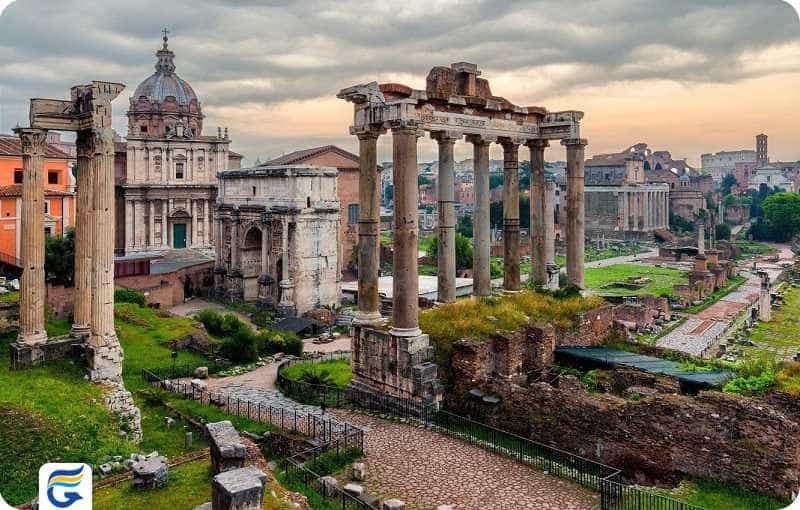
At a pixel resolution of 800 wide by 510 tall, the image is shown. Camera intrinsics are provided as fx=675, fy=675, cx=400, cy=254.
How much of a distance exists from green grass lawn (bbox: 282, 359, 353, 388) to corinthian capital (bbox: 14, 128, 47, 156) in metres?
9.65

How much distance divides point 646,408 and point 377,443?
18.3 ft

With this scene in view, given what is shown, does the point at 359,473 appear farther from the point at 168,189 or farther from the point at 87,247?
the point at 168,189

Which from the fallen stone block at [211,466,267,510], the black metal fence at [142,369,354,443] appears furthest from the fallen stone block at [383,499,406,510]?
the black metal fence at [142,369,354,443]

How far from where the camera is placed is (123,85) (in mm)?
17531

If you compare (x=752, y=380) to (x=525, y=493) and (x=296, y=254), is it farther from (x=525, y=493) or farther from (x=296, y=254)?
(x=296, y=254)

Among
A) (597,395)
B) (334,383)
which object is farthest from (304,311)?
(597,395)

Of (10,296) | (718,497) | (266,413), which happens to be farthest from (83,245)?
(718,497)

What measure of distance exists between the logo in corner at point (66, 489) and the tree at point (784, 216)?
108 metres

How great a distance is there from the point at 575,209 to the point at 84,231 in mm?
14697

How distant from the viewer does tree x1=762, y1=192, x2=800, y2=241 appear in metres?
98.6

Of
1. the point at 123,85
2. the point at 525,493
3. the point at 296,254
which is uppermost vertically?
the point at 123,85

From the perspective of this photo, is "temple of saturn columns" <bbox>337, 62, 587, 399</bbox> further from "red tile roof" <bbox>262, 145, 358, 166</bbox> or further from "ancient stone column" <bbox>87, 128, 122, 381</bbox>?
"red tile roof" <bbox>262, 145, 358, 166</bbox>

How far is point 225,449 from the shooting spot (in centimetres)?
1106

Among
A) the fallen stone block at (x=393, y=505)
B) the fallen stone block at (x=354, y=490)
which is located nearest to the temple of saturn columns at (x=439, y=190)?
the fallen stone block at (x=354, y=490)
